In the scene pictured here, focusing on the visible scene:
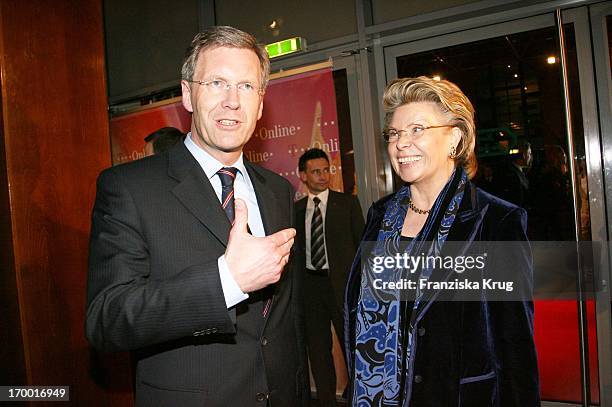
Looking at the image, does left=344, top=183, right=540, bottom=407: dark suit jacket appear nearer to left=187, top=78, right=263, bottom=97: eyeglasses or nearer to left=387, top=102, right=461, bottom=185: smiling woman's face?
left=387, top=102, right=461, bottom=185: smiling woman's face

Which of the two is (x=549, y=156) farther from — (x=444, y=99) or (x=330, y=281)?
(x=330, y=281)

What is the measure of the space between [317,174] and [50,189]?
1847mm

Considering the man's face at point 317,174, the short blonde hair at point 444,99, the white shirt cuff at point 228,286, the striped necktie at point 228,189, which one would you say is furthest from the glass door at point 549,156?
the white shirt cuff at point 228,286

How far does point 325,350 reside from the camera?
382 centimetres

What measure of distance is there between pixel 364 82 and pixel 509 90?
1030 millimetres

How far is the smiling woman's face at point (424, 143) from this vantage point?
192 cm

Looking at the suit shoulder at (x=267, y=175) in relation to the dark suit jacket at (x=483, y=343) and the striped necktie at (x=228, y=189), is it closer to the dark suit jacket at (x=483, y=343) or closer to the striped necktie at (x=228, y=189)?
the striped necktie at (x=228, y=189)

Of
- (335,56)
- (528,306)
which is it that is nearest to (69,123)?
(335,56)

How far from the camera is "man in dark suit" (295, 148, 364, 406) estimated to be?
3.68 m

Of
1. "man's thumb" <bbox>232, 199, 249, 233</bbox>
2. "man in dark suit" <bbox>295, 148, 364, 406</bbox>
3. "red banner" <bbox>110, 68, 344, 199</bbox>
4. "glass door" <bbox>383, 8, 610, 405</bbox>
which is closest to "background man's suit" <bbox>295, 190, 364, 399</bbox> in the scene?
"man in dark suit" <bbox>295, 148, 364, 406</bbox>

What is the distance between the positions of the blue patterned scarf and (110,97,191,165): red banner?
2.84 metres

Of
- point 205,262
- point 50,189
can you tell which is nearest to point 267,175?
point 205,262

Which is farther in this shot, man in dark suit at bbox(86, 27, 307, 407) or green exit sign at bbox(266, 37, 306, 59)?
green exit sign at bbox(266, 37, 306, 59)

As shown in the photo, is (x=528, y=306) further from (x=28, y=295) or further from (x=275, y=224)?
(x=28, y=295)
